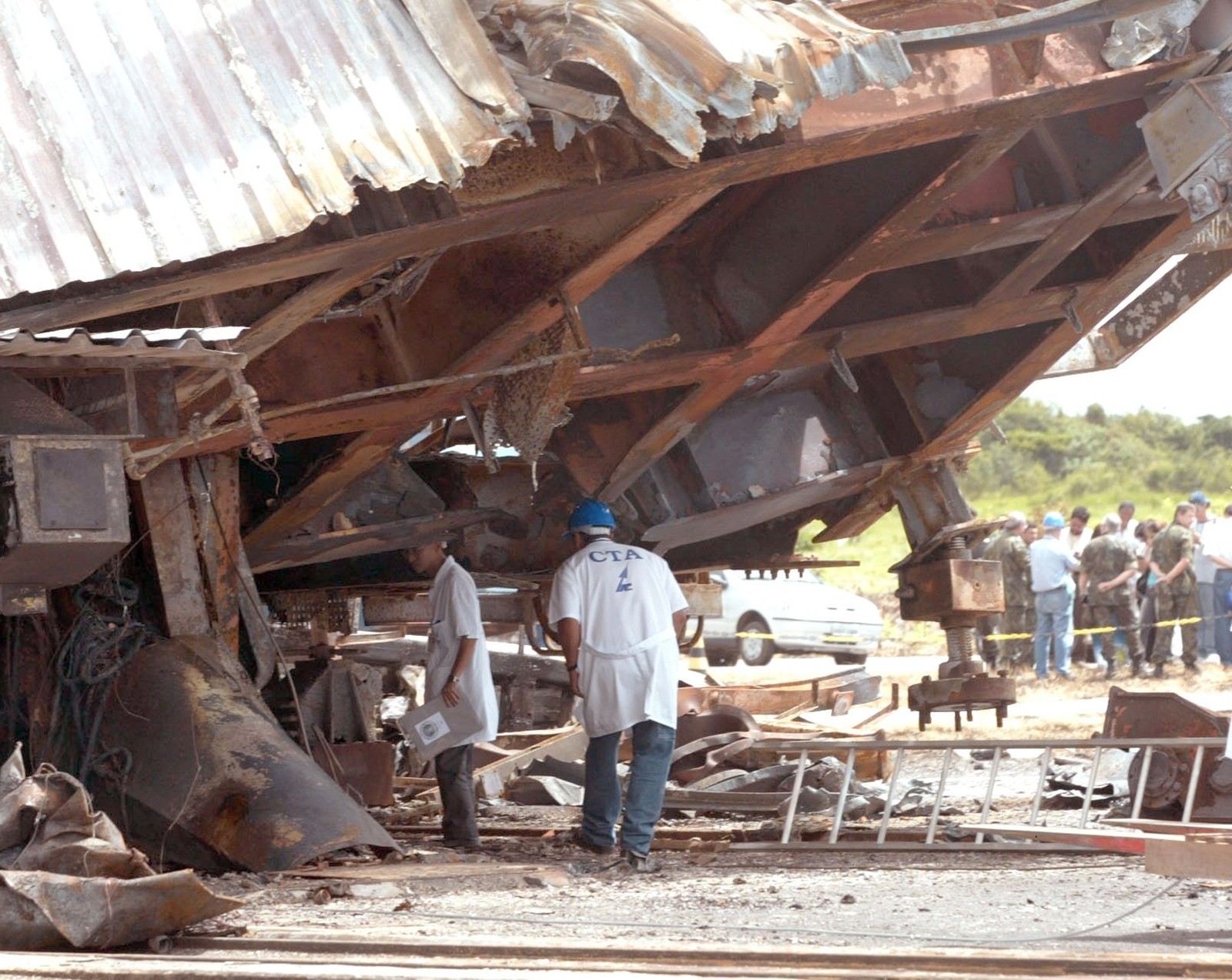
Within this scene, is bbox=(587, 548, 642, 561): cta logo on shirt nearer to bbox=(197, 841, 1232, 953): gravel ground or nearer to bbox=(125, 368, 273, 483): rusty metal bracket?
bbox=(197, 841, 1232, 953): gravel ground

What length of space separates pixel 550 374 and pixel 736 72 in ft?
6.82

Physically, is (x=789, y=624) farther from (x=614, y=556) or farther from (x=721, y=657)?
(x=614, y=556)

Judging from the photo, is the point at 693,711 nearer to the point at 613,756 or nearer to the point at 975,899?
the point at 613,756

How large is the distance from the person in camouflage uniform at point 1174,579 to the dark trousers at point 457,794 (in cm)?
1177

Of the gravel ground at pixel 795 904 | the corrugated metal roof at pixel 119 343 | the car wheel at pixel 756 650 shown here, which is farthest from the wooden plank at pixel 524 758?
the car wheel at pixel 756 650

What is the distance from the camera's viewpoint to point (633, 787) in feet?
26.6

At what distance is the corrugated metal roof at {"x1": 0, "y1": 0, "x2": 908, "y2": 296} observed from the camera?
19.6 feet

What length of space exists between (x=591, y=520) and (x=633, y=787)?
131 cm

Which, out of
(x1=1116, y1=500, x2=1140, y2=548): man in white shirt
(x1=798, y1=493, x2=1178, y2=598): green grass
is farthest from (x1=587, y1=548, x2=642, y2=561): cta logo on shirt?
(x1=798, y1=493, x2=1178, y2=598): green grass

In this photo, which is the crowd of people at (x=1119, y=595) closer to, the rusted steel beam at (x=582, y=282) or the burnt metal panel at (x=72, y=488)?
the rusted steel beam at (x=582, y=282)

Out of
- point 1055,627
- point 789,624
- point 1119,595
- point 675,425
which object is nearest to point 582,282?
point 675,425

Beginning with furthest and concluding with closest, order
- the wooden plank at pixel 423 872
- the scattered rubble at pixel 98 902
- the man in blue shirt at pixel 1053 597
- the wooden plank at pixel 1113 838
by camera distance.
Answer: the man in blue shirt at pixel 1053 597
the wooden plank at pixel 423 872
the wooden plank at pixel 1113 838
the scattered rubble at pixel 98 902

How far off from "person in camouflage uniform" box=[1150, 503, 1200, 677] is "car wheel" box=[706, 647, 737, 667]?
8914 millimetres

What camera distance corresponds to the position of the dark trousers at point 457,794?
884 cm
